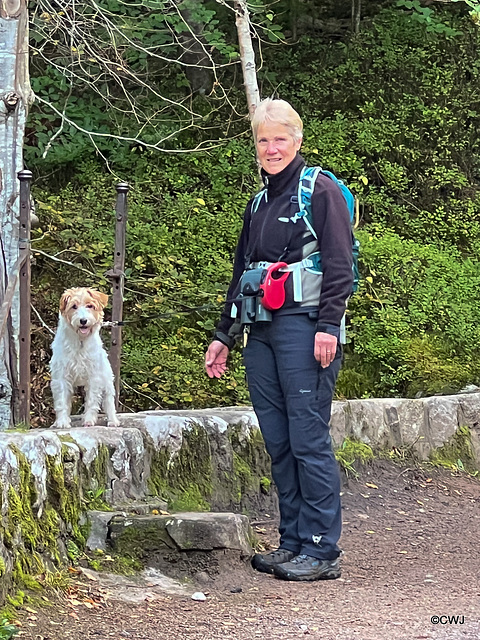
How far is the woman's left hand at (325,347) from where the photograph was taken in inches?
166

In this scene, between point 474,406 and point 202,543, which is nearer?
point 202,543

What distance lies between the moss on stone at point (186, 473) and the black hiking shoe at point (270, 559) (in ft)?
2.33

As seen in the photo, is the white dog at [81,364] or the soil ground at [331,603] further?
the white dog at [81,364]

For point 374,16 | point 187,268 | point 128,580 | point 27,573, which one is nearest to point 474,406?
point 187,268

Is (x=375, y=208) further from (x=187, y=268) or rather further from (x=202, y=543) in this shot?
(x=202, y=543)

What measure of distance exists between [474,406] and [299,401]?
4060mm

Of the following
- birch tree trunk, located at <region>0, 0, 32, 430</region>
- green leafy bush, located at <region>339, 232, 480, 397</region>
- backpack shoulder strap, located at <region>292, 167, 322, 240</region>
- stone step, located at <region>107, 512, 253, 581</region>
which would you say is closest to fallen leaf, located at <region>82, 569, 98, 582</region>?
stone step, located at <region>107, 512, 253, 581</region>

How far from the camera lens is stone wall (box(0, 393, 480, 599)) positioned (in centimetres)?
376

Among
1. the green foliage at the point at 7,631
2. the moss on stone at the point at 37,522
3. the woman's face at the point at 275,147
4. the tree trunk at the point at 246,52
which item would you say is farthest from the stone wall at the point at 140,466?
the tree trunk at the point at 246,52

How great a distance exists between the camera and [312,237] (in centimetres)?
436

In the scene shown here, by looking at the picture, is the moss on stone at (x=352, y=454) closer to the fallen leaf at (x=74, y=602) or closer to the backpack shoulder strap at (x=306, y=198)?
the backpack shoulder strap at (x=306, y=198)

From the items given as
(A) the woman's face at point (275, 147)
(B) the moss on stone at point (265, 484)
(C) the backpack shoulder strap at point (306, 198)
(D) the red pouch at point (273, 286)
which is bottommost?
(B) the moss on stone at point (265, 484)

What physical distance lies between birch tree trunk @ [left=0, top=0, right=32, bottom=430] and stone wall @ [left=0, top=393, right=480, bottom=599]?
4.41 ft

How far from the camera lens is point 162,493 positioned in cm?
512
